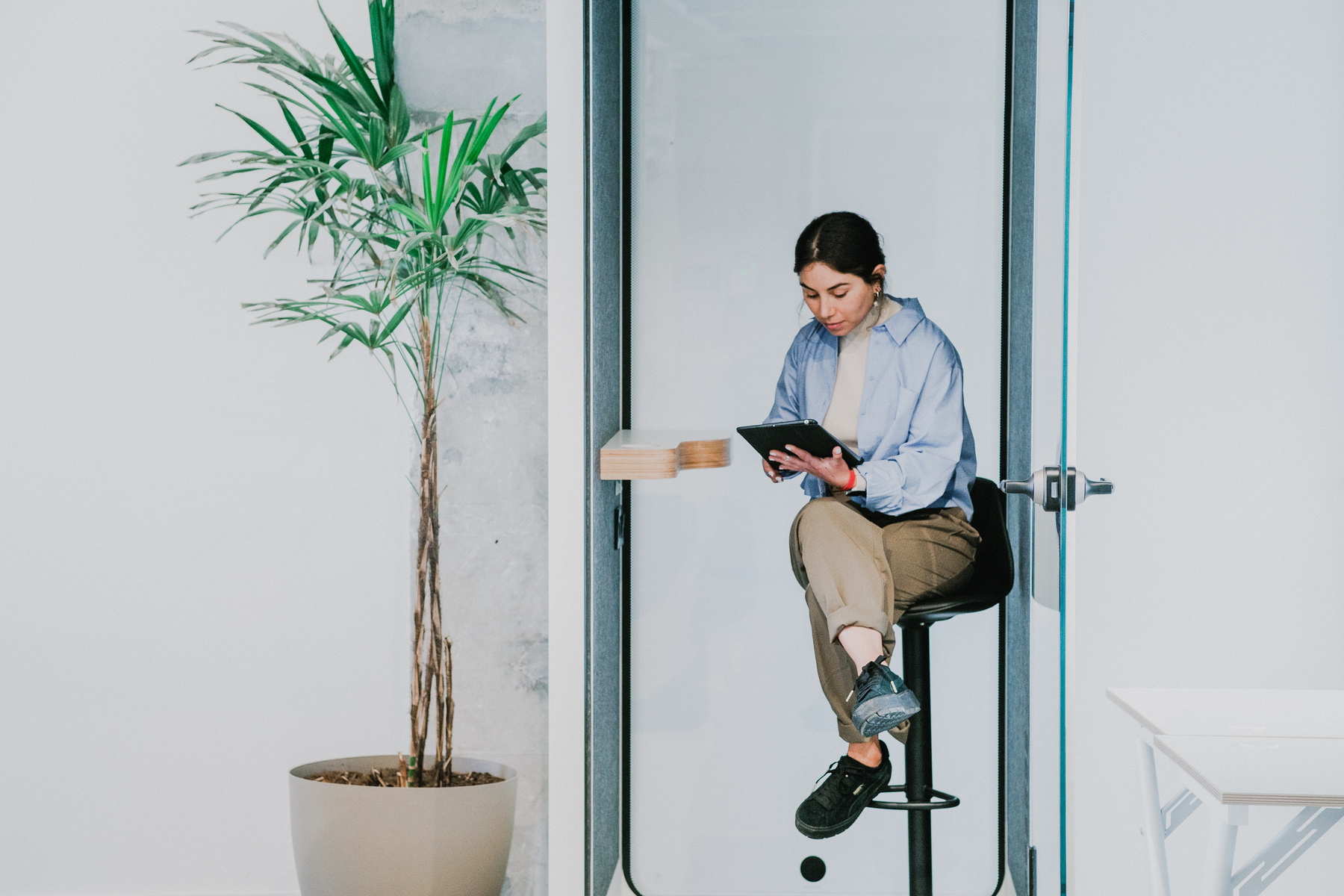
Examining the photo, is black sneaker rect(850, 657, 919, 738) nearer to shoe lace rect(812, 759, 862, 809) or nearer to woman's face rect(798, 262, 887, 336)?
shoe lace rect(812, 759, 862, 809)

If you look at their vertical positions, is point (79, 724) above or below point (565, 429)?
below

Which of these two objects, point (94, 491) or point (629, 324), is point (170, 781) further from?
point (629, 324)

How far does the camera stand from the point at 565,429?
1.56 metres

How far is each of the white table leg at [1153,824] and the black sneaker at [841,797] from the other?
0.40 metres

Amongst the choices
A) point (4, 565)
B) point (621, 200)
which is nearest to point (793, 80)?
point (621, 200)

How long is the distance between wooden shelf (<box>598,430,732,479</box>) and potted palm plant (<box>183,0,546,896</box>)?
333 mm

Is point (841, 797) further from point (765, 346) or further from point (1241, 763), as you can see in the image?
point (765, 346)

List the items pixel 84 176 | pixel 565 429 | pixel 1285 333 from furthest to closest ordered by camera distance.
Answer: pixel 84 176
pixel 1285 333
pixel 565 429

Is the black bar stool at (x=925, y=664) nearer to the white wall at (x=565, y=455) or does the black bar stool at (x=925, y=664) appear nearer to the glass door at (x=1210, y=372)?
the glass door at (x=1210, y=372)

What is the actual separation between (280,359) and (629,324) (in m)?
0.72

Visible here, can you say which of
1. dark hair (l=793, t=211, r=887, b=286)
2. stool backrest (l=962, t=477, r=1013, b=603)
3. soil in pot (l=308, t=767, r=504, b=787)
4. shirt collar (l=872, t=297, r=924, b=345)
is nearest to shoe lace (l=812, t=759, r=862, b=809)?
stool backrest (l=962, t=477, r=1013, b=603)

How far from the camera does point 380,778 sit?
1848 millimetres

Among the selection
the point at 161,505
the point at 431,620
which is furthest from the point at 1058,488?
the point at 161,505

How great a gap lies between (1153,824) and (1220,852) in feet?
0.71
